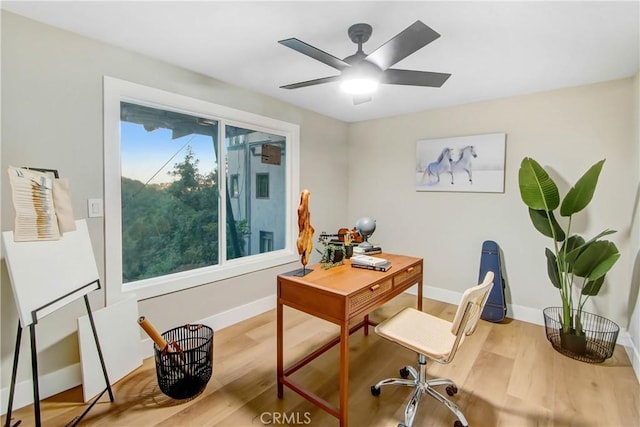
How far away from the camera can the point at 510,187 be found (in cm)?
318

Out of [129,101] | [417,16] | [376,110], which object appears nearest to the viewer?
[417,16]

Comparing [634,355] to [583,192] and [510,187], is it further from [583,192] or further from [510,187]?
[510,187]

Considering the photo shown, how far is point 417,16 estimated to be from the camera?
68.0 inches

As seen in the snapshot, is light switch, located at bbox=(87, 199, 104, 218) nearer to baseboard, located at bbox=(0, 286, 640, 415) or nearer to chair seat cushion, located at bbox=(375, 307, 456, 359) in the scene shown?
baseboard, located at bbox=(0, 286, 640, 415)

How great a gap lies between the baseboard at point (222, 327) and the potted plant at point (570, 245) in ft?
1.23

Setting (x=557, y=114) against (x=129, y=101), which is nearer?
(x=129, y=101)

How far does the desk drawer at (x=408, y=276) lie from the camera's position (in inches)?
81.5

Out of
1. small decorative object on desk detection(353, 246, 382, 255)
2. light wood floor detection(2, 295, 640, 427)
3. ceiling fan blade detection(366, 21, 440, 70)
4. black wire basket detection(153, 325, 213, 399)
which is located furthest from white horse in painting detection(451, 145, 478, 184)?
black wire basket detection(153, 325, 213, 399)

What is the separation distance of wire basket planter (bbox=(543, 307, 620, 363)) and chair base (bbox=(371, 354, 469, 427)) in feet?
4.19

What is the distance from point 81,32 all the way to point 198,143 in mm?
1067

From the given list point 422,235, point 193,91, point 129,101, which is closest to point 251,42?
point 193,91

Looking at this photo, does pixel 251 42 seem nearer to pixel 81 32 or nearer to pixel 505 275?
pixel 81 32

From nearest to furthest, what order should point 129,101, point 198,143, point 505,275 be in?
point 129,101 → point 198,143 → point 505,275

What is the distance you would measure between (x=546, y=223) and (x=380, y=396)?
2.07m
